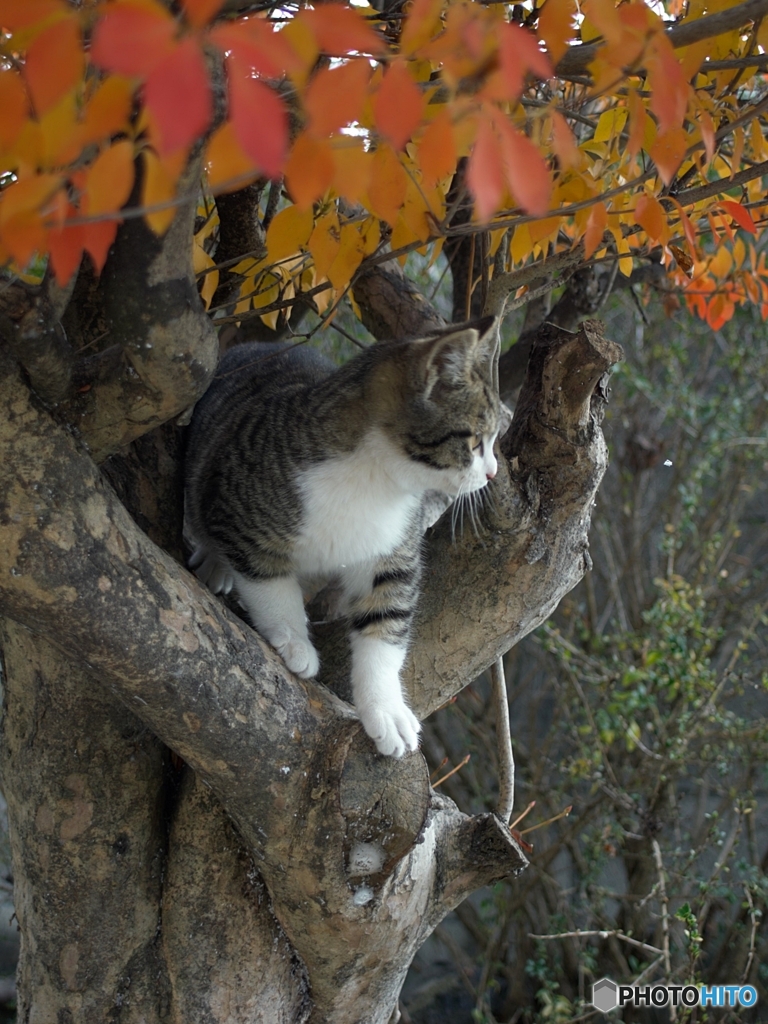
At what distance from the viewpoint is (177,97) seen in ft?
2.14

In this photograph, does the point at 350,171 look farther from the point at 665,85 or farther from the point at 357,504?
the point at 357,504

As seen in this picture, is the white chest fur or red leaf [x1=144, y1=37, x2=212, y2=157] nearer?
red leaf [x1=144, y1=37, x2=212, y2=157]

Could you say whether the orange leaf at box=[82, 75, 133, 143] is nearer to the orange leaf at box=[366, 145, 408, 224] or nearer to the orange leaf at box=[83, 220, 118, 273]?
the orange leaf at box=[83, 220, 118, 273]

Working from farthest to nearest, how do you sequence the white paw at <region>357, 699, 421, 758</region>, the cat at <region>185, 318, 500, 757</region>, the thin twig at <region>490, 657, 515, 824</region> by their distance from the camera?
the thin twig at <region>490, 657, 515, 824</region> < the cat at <region>185, 318, 500, 757</region> < the white paw at <region>357, 699, 421, 758</region>

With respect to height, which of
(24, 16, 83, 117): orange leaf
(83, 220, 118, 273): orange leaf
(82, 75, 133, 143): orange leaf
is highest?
(24, 16, 83, 117): orange leaf

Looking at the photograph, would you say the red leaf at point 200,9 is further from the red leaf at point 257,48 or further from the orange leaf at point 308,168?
the orange leaf at point 308,168

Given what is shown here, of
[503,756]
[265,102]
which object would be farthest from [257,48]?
[503,756]

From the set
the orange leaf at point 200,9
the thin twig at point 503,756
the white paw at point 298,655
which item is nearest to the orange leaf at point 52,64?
the orange leaf at point 200,9

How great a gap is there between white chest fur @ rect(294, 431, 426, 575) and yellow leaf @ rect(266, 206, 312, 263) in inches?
26.0

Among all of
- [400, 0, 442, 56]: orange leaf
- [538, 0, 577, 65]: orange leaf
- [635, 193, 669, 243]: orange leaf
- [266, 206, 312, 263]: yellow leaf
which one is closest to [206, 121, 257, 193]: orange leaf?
[400, 0, 442, 56]: orange leaf

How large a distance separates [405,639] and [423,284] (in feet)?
8.75

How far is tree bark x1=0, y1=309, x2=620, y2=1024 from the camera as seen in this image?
1.49 meters

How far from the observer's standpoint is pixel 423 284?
428cm

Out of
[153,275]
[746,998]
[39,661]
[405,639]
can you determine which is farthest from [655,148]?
[746,998]
